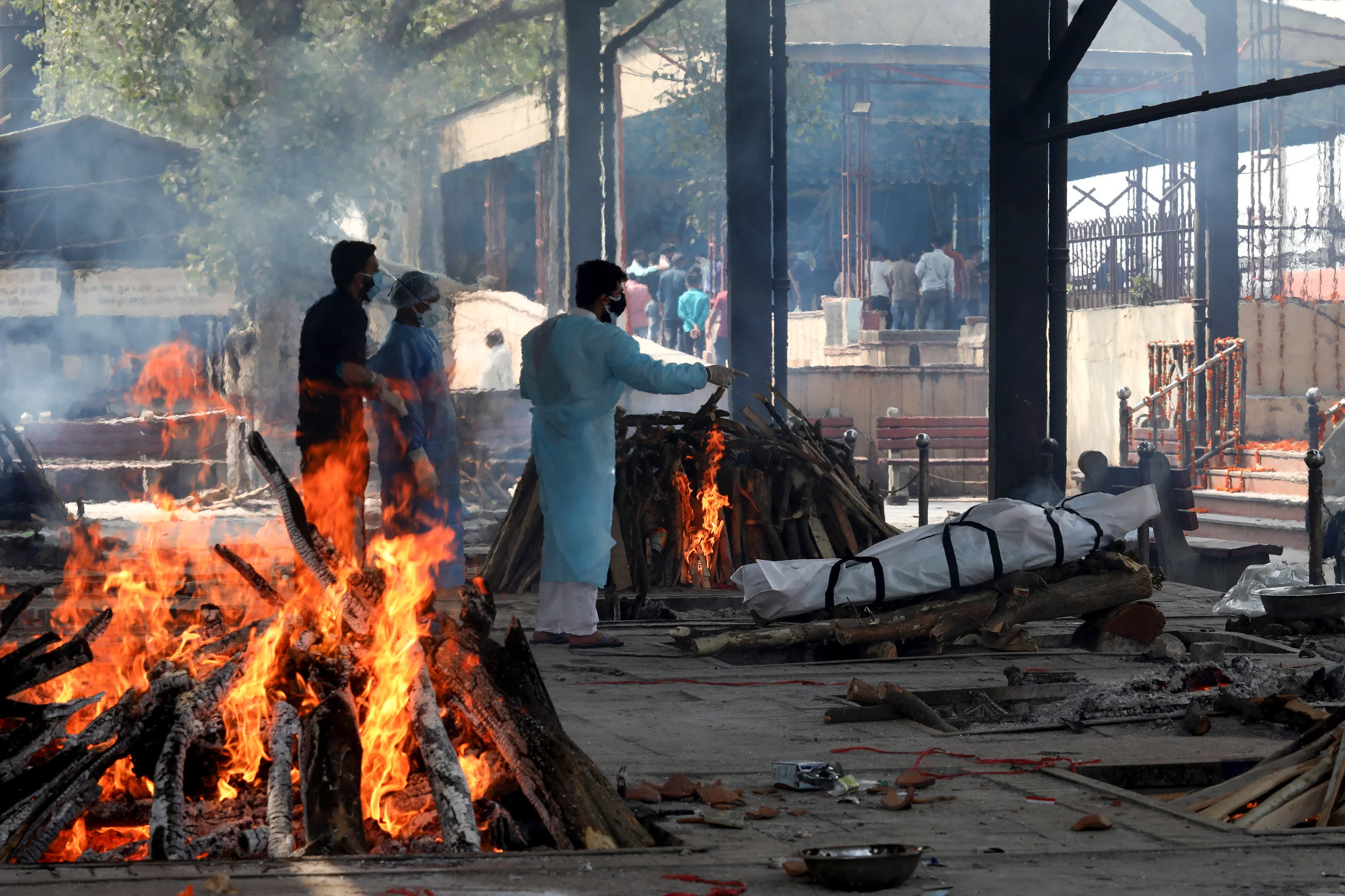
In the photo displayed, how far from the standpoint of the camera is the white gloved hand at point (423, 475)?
28.2 ft

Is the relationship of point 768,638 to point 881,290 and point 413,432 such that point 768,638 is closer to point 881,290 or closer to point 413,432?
point 413,432

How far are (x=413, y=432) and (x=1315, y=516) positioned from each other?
18.9 feet

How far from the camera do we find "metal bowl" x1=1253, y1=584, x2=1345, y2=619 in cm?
836

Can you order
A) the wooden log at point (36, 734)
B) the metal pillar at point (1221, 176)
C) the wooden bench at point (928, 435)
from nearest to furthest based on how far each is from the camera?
the wooden log at point (36, 734) < the metal pillar at point (1221, 176) < the wooden bench at point (928, 435)

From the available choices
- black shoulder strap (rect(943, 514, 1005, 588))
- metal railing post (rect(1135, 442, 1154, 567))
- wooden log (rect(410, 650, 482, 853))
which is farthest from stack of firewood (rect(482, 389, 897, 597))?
wooden log (rect(410, 650, 482, 853))

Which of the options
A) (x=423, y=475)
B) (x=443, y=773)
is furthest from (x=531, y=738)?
(x=423, y=475)

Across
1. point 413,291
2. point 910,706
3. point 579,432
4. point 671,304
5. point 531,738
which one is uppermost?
point 671,304

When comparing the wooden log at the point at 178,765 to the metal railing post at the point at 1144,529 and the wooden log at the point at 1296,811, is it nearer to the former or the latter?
the wooden log at the point at 1296,811

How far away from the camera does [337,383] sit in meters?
8.20

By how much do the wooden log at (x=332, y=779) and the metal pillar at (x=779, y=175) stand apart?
10.1 meters

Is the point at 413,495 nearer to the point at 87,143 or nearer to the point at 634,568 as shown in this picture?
the point at 634,568

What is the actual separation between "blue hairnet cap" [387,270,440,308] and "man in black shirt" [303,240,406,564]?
331 mm

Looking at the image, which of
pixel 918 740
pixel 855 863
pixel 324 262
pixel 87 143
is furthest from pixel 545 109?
pixel 855 863

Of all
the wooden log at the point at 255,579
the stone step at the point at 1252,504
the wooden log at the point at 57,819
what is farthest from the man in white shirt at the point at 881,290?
the wooden log at the point at 57,819
